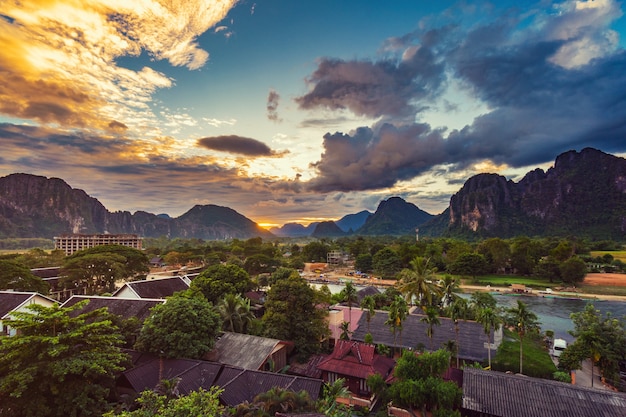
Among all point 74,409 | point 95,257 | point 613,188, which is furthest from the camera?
point 613,188

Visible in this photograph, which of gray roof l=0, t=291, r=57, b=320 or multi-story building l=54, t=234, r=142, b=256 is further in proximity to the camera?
multi-story building l=54, t=234, r=142, b=256

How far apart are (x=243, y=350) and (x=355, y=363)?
733 centimetres

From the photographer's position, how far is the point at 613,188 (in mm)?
165250

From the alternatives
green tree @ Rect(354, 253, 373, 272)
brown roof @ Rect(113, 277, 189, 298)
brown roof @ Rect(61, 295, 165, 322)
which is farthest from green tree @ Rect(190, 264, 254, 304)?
green tree @ Rect(354, 253, 373, 272)

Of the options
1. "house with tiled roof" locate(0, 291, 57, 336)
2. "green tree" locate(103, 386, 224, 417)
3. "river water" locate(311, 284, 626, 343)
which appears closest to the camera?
"green tree" locate(103, 386, 224, 417)

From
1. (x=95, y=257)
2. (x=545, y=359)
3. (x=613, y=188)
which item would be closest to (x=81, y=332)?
(x=545, y=359)

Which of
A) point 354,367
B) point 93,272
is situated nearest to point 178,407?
point 354,367

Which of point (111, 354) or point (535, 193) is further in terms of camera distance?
point (535, 193)

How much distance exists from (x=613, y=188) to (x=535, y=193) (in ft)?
109

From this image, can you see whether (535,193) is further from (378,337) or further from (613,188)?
(378,337)

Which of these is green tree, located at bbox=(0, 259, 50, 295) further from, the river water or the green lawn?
the green lawn

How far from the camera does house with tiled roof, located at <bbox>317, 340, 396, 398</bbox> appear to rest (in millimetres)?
21312

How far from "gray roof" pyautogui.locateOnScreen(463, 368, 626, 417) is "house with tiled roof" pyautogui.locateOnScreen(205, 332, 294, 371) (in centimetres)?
1149

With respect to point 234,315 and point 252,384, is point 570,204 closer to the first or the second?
point 234,315
